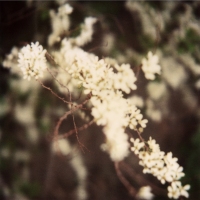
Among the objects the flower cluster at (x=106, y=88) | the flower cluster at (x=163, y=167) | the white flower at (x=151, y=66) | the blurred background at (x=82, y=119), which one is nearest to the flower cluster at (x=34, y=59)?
the flower cluster at (x=106, y=88)

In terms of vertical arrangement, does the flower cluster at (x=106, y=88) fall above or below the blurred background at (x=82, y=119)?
below

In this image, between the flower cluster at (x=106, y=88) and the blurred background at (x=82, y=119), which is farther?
the blurred background at (x=82, y=119)

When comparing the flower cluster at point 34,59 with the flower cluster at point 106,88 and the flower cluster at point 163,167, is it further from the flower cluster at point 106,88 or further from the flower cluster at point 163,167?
the flower cluster at point 163,167

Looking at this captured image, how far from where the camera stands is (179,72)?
195 centimetres

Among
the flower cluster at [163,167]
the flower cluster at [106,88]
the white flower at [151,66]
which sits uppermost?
the white flower at [151,66]

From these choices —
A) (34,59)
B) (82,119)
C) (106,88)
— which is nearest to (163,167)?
(106,88)

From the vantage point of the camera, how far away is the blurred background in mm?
1961

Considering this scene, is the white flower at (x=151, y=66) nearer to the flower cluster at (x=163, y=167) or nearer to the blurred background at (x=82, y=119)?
the flower cluster at (x=163, y=167)

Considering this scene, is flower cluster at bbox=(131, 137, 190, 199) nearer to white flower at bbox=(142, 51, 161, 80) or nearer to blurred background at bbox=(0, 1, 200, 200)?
white flower at bbox=(142, 51, 161, 80)

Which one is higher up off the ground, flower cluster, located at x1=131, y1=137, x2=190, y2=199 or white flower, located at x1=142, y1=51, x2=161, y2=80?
white flower, located at x1=142, y1=51, x2=161, y2=80

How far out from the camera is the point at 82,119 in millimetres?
2160

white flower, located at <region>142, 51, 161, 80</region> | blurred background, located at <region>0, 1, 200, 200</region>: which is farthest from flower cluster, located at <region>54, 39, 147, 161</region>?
blurred background, located at <region>0, 1, 200, 200</region>

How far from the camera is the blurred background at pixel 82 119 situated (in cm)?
196

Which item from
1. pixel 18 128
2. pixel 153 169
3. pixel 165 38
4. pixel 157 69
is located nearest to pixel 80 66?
pixel 157 69
